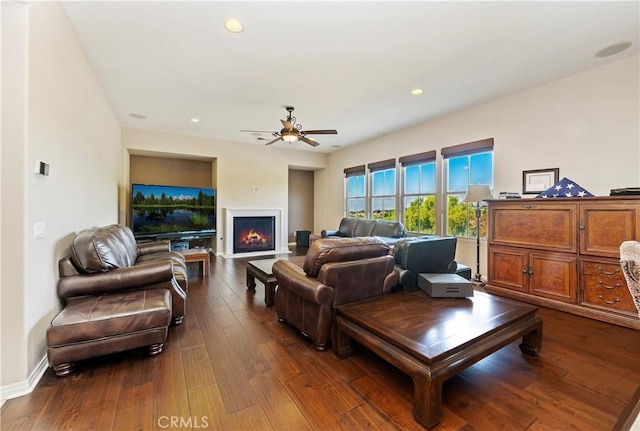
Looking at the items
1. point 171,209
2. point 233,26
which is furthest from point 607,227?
point 171,209

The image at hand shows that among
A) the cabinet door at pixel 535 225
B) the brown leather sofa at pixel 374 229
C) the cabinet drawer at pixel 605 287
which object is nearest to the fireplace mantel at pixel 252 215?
the brown leather sofa at pixel 374 229

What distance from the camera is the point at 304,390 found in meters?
1.73

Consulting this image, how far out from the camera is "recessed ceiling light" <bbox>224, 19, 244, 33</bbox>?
2434 millimetres

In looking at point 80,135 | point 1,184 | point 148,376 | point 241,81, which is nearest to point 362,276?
point 148,376

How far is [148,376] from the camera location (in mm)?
1866

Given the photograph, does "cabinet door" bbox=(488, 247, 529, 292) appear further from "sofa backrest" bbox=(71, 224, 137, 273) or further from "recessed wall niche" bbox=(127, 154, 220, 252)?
"recessed wall niche" bbox=(127, 154, 220, 252)

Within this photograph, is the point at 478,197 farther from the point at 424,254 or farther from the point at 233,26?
the point at 233,26

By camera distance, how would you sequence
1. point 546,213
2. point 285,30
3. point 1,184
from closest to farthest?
point 1,184, point 285,30, point 546,213

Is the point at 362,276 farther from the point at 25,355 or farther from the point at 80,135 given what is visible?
the point at 80,135

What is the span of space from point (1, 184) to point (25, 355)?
1.10 metres

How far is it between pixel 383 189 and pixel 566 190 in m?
3.65

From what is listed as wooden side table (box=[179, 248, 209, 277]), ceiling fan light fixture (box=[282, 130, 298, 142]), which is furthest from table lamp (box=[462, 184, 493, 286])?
wooden side table (box=[179, 248, 209, 277])

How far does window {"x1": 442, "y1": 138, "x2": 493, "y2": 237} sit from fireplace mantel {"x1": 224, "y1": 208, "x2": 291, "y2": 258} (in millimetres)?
4321

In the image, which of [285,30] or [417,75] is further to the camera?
[417,75]
